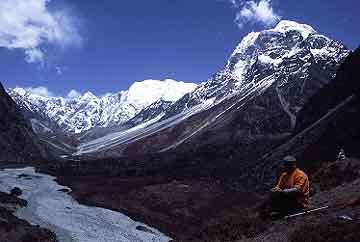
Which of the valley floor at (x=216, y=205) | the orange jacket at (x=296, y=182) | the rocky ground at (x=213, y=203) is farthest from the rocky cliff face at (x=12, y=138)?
the orange jacket at (x=296, y=182)

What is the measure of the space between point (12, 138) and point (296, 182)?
167837 mm

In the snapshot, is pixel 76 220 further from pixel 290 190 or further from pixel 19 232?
pixel 290 190

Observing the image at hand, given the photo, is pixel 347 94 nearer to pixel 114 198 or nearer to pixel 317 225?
pixel 114 198

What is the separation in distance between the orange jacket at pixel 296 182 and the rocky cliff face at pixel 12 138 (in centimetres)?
14750

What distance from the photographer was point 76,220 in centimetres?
5806

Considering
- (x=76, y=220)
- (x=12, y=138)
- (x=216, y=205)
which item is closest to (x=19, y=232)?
(x=76, y=220)

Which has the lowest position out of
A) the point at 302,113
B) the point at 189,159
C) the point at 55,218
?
the point at 55,218

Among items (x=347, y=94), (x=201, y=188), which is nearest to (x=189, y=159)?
(x=347, y=94)

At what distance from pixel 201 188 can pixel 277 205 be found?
7833 cm

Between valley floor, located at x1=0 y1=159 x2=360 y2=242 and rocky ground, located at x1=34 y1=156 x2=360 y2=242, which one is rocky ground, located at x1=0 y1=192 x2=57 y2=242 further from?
rocky ground, located at x1=34 y1=156 x2=360 y2=242

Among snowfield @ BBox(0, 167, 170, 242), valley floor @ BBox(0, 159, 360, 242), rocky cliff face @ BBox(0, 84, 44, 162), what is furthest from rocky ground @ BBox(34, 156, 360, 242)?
rocky cliff face @ BBox(0, 84, 44, 162)

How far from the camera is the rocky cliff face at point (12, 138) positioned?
164 m

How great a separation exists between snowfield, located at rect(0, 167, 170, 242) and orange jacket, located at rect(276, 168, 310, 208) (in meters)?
31.5

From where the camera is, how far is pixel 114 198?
84188 millimetres
